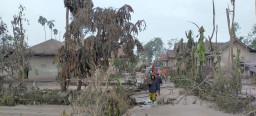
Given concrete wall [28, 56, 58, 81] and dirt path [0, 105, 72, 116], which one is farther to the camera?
concrete wall [28, 56, 58, 81]

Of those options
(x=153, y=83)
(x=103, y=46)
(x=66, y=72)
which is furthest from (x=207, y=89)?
(x=66, y=72)

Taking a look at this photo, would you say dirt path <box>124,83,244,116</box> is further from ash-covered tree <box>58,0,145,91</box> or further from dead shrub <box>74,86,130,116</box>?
ash-covered tree <box>58,0,145,91</box>

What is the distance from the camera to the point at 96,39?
18.5m

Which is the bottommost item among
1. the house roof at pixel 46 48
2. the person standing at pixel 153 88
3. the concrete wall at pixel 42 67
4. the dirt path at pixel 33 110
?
the dirt path at pixel 33 110

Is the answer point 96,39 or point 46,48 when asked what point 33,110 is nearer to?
point 96,39

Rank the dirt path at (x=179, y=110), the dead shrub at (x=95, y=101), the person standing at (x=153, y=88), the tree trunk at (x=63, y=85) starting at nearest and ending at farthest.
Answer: the dead shrub at (x=95, y=101)
the dirt path at (x=179, y=110)
the person standing at (x=153, y=88)
the tree trunk at (x=63, y=85)

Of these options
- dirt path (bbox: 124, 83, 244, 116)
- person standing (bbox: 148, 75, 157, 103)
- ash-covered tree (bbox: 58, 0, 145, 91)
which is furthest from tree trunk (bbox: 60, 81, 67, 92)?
dirt path (bbox: 124, 83, 244, 116)

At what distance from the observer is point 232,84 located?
15352 millimetres

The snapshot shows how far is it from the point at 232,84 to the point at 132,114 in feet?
17.5

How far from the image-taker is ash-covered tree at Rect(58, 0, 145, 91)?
18.4 m

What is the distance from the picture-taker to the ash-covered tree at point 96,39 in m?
18.4

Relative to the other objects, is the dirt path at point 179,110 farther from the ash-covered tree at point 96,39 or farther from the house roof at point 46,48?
the house roof at point 46,48

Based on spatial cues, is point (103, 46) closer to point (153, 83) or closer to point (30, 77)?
point (153, 83)

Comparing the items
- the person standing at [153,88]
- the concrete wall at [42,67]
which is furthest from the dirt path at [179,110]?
the concrete wall at [42,67]
